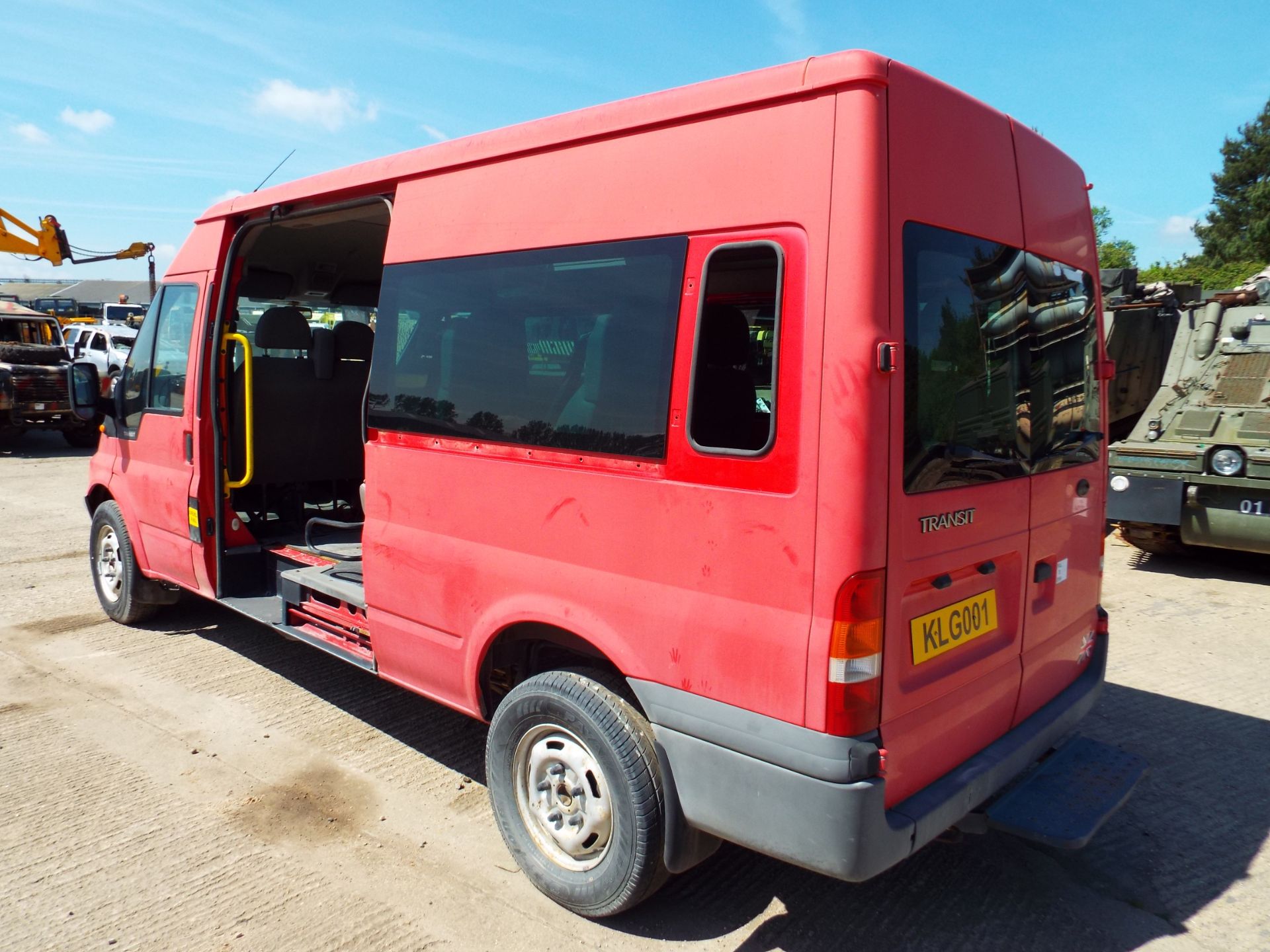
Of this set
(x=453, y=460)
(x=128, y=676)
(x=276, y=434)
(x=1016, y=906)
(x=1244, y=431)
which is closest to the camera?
(x=1016, y=906)

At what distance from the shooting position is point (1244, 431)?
734 cm

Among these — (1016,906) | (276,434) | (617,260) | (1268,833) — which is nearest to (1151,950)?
(1016,906)

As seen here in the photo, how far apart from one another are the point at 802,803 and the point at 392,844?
5.87 ft

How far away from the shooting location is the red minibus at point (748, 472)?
91.7 inches

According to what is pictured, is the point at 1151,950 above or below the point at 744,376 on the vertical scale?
below

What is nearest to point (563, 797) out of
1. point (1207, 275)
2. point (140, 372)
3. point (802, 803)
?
point (802, 803)

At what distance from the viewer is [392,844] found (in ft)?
11.1

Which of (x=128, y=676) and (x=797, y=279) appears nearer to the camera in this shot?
(x=797, y=279)

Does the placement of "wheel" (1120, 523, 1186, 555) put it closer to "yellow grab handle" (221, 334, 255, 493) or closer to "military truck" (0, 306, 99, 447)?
"yellow grab handle" (221, 334, 255, 493)

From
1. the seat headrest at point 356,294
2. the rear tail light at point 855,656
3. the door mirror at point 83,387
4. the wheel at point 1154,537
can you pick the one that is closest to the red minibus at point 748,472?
the rear tail light at point 855,656

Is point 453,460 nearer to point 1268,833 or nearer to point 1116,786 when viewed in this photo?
point 1116,786

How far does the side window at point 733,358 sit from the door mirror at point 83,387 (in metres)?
4.26

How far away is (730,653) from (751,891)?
1140 millimetres

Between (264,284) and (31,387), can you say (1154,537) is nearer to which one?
(264,284)
